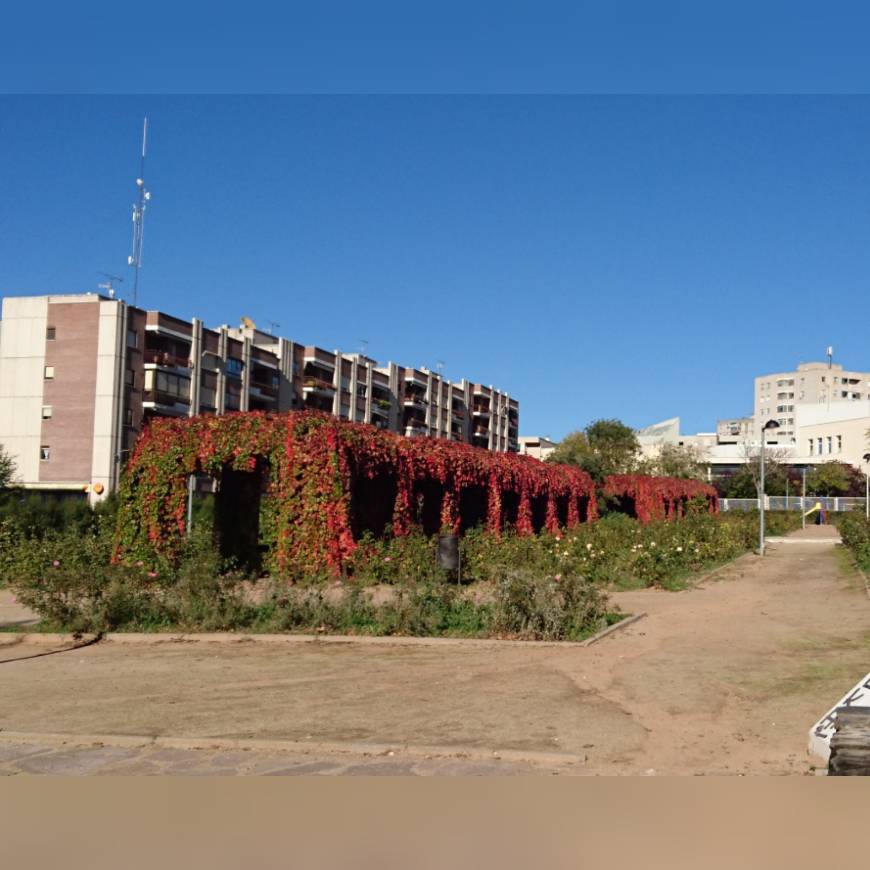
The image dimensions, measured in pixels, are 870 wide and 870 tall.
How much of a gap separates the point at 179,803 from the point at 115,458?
56251 millimetres

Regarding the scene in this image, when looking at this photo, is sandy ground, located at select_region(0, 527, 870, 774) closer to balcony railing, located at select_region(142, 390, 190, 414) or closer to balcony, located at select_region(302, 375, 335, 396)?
balcony railing, located at select_region(142, 390, 190, 414)

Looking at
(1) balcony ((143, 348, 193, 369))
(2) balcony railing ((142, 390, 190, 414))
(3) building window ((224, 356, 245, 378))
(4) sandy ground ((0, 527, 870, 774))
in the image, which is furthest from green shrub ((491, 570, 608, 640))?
(3) building window ((224, 356, 245, 378))

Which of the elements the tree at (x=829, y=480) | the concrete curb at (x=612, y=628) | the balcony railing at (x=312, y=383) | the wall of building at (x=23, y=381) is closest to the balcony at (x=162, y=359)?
the wall of building at (x=23, y=381)

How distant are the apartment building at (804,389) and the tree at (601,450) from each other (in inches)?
3484

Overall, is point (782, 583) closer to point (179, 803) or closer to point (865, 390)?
point (179, 803)

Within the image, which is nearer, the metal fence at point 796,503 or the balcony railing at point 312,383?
the metal fence at point 796,503

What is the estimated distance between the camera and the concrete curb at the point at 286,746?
5.48m

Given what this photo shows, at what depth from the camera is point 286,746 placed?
5.79m

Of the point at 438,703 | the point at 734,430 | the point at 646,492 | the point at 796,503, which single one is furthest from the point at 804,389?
the point at 438,703

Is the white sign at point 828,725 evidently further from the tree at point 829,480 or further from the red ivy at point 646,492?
the tree at point 829,480

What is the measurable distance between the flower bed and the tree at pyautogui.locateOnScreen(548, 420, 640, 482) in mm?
29672

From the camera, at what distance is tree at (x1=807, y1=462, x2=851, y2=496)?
80.9 m

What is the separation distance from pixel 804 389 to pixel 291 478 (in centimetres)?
15978

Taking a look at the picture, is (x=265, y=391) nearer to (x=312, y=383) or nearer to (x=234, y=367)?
(x=234, y=367)
